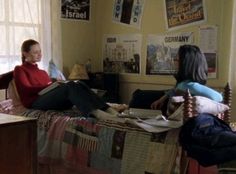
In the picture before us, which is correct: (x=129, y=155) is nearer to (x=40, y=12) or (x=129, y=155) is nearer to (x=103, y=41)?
(x=40, y=12)

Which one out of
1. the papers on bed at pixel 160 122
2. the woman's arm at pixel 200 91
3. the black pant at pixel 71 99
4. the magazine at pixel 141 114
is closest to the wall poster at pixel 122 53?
the black pant at pixel 71 99

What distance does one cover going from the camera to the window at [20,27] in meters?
4.13

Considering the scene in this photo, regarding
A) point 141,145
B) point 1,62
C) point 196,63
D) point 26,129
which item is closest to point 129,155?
point 141,145

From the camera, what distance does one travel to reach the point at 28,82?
3320 millimetres

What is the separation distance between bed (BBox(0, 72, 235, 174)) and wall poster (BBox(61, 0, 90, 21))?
72.8 inches

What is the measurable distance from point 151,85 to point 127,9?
992 mm

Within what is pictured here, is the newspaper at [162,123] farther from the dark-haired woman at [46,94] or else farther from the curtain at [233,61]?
the curtain at [233,61]

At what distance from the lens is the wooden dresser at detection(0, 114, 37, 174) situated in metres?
1.31

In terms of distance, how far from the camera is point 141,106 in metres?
3.45

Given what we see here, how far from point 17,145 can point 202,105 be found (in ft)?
4.05

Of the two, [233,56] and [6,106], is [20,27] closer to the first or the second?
[6,106]

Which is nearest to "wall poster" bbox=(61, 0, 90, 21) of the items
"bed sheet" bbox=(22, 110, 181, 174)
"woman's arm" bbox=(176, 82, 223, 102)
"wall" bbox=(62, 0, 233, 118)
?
"wall" bbox=(62, 0, 233, 118)

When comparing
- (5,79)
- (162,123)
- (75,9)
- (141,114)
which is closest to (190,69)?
(141,114)

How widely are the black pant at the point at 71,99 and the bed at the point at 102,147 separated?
82mm
